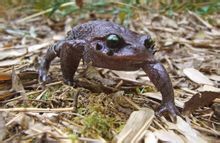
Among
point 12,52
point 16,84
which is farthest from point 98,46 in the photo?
point 12,52

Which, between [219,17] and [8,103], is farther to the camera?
[219,17]

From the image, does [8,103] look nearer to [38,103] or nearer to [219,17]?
[38,103]

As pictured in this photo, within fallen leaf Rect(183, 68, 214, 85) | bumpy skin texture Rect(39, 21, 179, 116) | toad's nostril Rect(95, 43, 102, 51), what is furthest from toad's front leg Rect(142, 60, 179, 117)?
fallen leaf Rect(183, 68, 214, 85)

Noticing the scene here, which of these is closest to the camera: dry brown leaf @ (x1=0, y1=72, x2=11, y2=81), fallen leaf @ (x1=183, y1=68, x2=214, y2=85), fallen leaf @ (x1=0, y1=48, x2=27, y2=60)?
dry brown leaf @ (x1=0, y1=72, x2=11, y2=81)

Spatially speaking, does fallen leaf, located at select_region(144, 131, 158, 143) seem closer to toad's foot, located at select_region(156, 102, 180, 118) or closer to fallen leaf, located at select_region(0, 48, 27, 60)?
toad's foot, located at select_region(156, 102, 180, 118)

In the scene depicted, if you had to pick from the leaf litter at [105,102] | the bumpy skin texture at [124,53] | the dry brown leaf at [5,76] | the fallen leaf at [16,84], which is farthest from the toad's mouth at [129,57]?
the dry brown leaf at [5,76]

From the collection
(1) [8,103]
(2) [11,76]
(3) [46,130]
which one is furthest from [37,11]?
(3) [46,130]

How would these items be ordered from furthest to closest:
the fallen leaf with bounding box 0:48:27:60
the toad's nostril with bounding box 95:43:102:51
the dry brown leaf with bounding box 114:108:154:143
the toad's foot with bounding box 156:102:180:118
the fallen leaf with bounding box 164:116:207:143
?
1. the fallen leaf with bounding box 0:48:27:60
2. the toad's nostril with bounding box 95:43:102:51
3. the toad's foot with bounding box 156:102:180:118
4. the fallen leaf with bounding box 164:116:207:143
5. the dry brown leaf with bounding box 114:108:154:143
